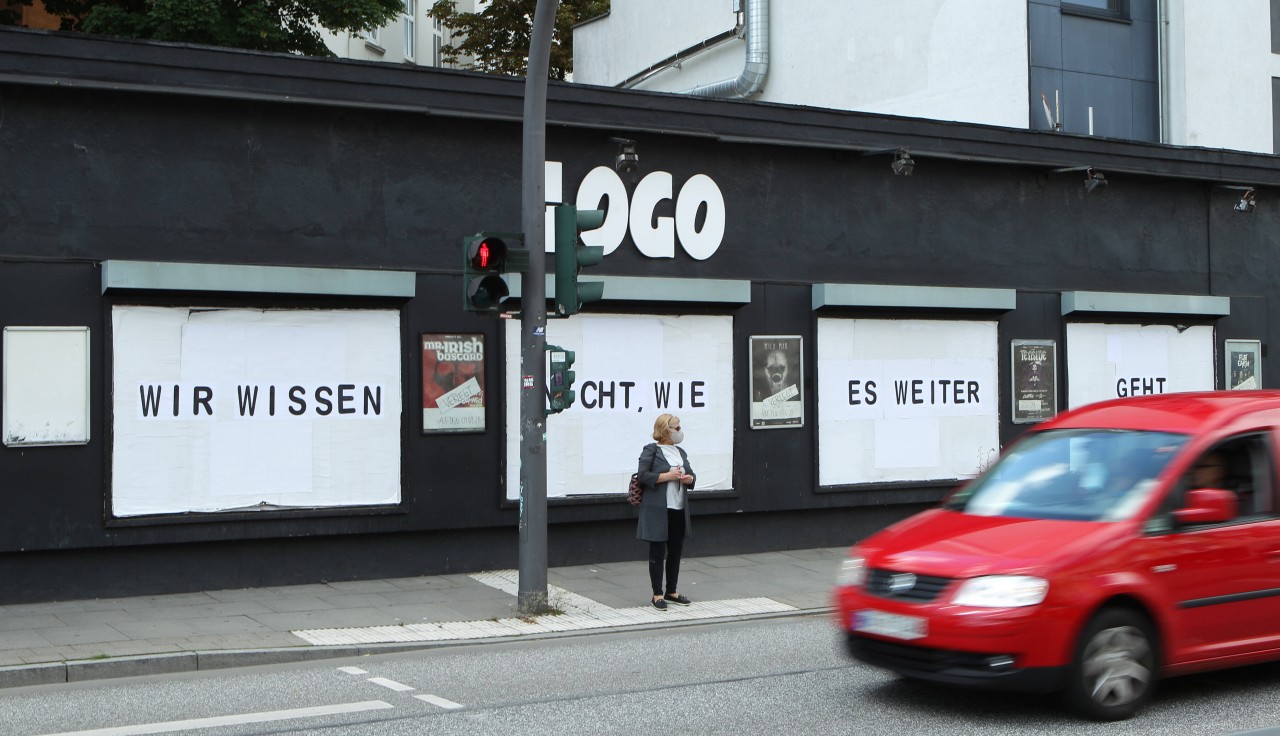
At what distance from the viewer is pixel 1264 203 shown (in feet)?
66.2

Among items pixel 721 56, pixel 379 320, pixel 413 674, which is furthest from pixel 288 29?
pixel 413 674

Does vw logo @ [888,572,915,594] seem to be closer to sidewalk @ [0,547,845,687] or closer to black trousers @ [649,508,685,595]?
sidewalk @ [0,547,845,687]

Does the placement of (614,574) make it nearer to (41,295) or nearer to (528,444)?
(528,444)

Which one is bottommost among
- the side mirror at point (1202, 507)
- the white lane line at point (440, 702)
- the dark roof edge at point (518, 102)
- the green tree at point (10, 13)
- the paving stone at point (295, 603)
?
the white lane line at point (440, 702)

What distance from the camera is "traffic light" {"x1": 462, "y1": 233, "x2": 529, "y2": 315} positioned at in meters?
11.4

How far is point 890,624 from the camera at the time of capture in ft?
25.4

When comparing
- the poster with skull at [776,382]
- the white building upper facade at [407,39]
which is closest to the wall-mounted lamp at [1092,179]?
the poster with skull at [776,382]

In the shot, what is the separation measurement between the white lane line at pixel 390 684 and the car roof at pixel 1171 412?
4421 millimetres

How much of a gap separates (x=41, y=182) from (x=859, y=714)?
8.44 metres

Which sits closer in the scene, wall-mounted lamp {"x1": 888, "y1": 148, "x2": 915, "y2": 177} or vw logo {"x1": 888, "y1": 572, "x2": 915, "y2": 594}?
vw logo {"x1": 888, "y1": 572, "x2": 915, "y2": 594}

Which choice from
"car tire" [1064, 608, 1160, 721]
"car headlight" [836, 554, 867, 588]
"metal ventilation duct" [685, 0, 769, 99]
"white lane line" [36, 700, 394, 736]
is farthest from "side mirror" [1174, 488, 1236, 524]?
"metal ventilation duct" [685, 0, 769, 99]

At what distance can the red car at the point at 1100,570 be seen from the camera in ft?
24.0

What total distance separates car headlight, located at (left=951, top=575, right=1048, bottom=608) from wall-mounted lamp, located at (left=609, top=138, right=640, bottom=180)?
8.17 metres

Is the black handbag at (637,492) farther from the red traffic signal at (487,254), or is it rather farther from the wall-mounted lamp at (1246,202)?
the wall-mounted lamp at (1246,202)
